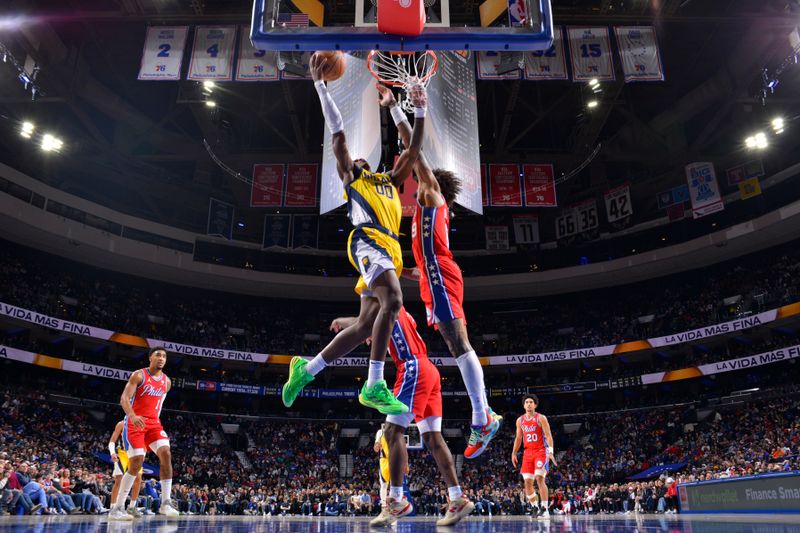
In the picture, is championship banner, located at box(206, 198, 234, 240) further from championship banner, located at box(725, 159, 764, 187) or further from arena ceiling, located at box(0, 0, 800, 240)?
championship banner, located at box(725, 159, 764, 187)

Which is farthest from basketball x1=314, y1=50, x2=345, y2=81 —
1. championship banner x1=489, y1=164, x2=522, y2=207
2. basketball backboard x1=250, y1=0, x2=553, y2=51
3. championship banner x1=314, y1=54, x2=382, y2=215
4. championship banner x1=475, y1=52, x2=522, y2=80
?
championship banner x1=489, y1=164, x2=522, y2=207

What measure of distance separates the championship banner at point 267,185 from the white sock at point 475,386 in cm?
1906

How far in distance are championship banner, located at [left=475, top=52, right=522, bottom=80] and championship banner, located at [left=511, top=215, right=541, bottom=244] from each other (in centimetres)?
1333

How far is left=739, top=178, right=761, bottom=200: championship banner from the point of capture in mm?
26922

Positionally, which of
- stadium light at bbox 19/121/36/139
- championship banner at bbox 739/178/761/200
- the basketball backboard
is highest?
stadium light at bbox 19/121/36/139

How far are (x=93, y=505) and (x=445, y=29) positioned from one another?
1479 centimetres

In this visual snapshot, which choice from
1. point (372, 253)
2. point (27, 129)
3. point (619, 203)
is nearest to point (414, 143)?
point (372, 253)

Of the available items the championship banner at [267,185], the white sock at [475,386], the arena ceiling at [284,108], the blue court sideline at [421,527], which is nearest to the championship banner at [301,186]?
the championship banner at [267,185]

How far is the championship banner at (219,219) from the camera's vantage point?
28.4 m

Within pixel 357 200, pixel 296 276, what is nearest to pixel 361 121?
pixel 357 200

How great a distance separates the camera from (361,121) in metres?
15.5

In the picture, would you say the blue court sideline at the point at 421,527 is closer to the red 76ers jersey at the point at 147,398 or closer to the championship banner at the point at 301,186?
the red 76ers jersey at the point at 147,398

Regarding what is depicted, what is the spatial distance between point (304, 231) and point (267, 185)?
5.30 m

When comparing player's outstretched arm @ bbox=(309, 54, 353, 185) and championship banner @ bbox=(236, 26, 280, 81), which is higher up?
championship banner @ bbox=(236, 26, 280, 81)
